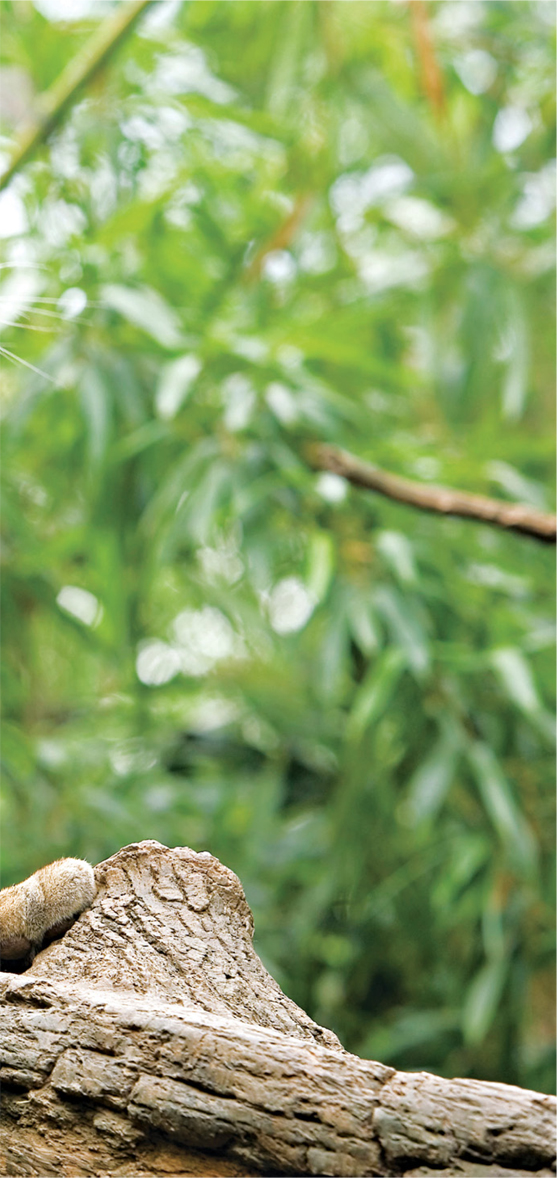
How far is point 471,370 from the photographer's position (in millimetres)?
2225

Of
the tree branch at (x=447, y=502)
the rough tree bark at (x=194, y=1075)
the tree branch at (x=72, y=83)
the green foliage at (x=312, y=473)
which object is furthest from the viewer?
the green foliage at (x=312, y=473)

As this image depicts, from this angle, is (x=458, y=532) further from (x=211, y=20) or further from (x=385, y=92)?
(x=211, y=20)

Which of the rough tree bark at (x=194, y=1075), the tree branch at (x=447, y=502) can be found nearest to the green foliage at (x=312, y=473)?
the tree branch at (x=447, y=502)

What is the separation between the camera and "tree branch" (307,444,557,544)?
4.38 feet

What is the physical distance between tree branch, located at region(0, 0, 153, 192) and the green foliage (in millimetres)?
83

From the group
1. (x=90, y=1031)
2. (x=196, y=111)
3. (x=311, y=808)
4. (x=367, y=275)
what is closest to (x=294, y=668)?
(x=311, y=808)

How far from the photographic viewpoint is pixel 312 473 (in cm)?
189

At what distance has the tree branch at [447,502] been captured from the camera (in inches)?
52.6

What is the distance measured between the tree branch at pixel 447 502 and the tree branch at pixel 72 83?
645mm

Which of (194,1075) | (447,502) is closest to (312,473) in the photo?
(447,502)

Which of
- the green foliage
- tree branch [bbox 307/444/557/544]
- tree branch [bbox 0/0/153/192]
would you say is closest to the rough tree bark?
tree branch [bbox 307/444/557/544]

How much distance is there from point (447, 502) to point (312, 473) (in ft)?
1.57

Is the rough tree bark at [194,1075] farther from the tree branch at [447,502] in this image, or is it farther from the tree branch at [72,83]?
the tree branch at [72,83]

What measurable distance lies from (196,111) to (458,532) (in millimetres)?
849
